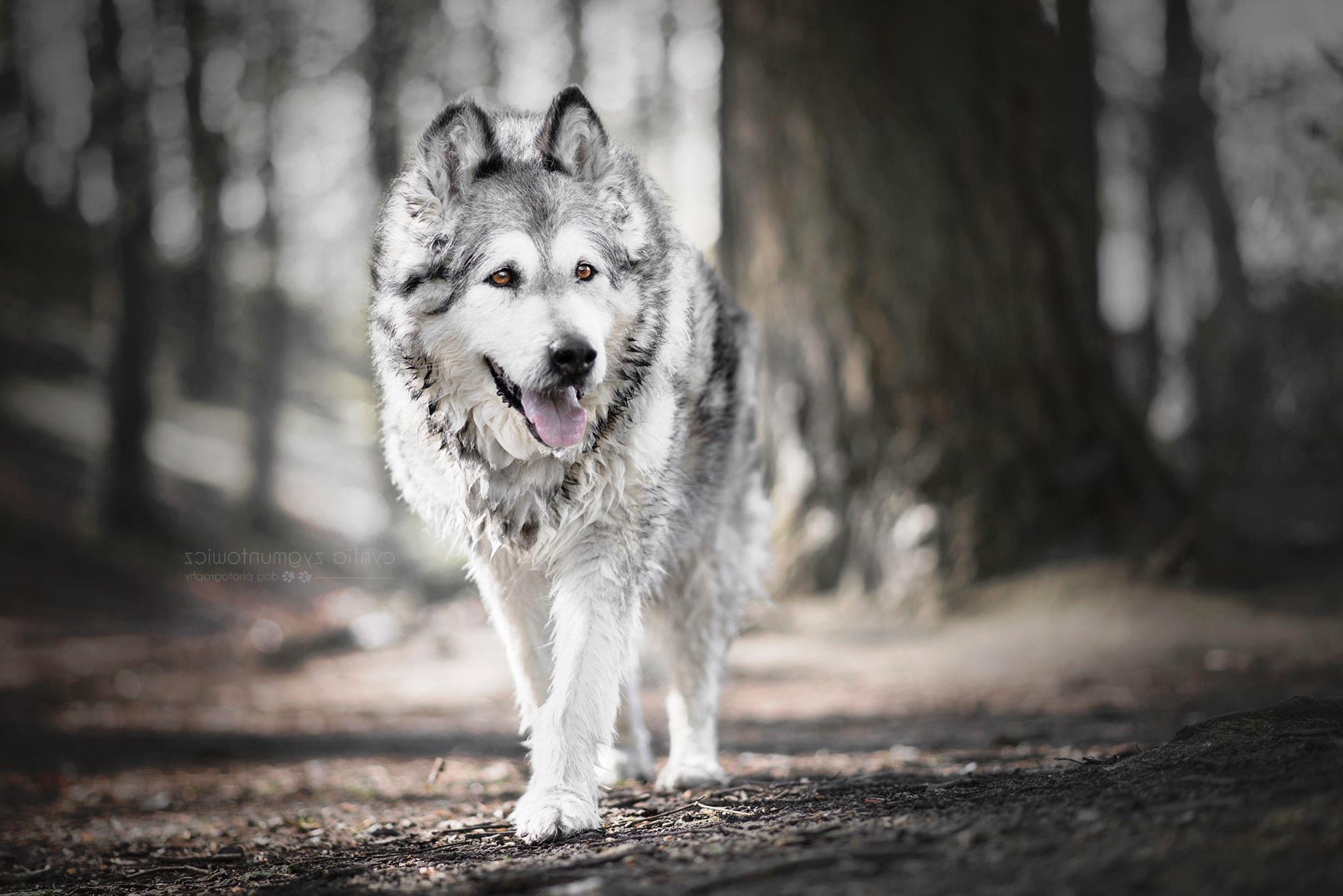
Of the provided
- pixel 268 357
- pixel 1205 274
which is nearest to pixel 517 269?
pixel 1205 274

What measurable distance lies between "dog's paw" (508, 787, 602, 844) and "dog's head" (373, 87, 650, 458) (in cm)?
125

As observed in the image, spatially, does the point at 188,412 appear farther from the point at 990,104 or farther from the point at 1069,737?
the point at 1069,737

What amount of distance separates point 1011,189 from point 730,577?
550cm

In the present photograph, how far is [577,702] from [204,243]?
1923 cm

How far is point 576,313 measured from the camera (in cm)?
358

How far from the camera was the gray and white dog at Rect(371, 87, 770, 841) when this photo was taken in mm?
3611

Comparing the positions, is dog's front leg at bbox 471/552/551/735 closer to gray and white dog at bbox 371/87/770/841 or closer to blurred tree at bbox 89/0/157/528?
gray and white dog at bbox 371/87/770/841

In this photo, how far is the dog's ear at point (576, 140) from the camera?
3850 mm

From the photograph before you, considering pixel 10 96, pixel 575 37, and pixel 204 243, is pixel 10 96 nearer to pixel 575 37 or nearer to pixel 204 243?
pixel 204 243

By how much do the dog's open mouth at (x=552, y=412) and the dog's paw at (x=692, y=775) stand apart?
1.59 meters

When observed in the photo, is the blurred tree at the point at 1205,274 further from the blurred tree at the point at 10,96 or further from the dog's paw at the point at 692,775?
the blurred tree at the point at 10,96

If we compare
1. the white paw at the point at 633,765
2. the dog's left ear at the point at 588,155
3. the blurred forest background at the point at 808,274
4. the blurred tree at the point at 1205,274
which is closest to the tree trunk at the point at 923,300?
the blurred forest background at the point at 808,274

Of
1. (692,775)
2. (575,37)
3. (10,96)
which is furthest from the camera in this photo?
(10,96)

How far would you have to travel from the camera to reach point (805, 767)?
4.80 meters
